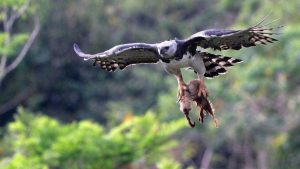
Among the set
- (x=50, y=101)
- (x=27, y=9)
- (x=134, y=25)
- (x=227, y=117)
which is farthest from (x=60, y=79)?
(x=27, y=9)

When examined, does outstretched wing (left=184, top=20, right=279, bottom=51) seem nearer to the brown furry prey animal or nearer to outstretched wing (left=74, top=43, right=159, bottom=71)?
the brown furry prey animal

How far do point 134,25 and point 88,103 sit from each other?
134 inches

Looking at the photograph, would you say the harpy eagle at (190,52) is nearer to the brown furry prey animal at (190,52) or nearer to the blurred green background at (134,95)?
the brown furry prey animal at (190,52)

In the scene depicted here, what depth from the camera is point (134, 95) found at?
2578 centimetres

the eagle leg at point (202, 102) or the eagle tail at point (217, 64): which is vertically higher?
the eagle tail at point (217, 64)

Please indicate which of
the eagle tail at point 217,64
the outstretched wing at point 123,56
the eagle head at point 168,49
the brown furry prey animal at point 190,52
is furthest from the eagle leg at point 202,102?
the eagle tail at point 217,64

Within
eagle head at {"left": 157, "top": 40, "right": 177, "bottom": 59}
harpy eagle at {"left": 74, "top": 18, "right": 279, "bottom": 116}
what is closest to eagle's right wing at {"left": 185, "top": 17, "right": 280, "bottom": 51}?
harpy eagle at {"left": 74, "top": 18, "right": 279, "bottom": 116}

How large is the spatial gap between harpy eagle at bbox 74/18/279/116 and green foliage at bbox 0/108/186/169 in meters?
5.51

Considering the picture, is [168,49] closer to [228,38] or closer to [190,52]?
[190,52]

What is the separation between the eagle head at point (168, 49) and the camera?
519cm

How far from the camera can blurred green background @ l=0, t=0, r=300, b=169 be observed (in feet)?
39.4

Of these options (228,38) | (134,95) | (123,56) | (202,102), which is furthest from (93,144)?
(134,95)

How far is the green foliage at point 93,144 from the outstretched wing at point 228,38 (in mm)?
5915

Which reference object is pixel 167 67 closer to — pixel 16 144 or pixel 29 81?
pixel 16 144
